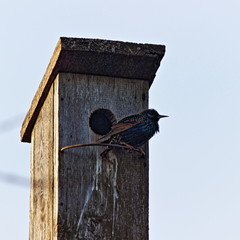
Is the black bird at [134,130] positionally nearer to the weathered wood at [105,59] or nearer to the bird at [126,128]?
the bird at [126,128]

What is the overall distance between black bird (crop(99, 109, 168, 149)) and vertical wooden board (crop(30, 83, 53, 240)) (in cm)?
32

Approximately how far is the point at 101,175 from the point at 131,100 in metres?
0.45

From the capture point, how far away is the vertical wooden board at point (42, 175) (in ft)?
18.9

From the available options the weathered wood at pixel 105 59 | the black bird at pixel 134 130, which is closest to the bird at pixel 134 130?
the black bird at pixel 134 130

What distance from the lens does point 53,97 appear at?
5852 millimetres

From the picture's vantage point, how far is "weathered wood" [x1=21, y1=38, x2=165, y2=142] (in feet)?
18.7

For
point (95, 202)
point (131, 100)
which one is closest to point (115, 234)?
point (95, 202)

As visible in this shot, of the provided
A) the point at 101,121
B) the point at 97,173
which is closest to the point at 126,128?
the point at 101,121

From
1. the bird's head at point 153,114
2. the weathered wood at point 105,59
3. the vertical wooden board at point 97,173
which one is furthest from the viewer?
the bird's head at point 153,114

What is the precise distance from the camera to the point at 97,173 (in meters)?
Result: 5.64

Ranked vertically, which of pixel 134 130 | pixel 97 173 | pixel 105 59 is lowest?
pixel 97 173

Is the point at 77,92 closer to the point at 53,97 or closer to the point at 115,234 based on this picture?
the point at 53,97

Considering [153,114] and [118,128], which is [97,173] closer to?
[118,128]

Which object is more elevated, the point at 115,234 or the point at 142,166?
the point at 142,166
